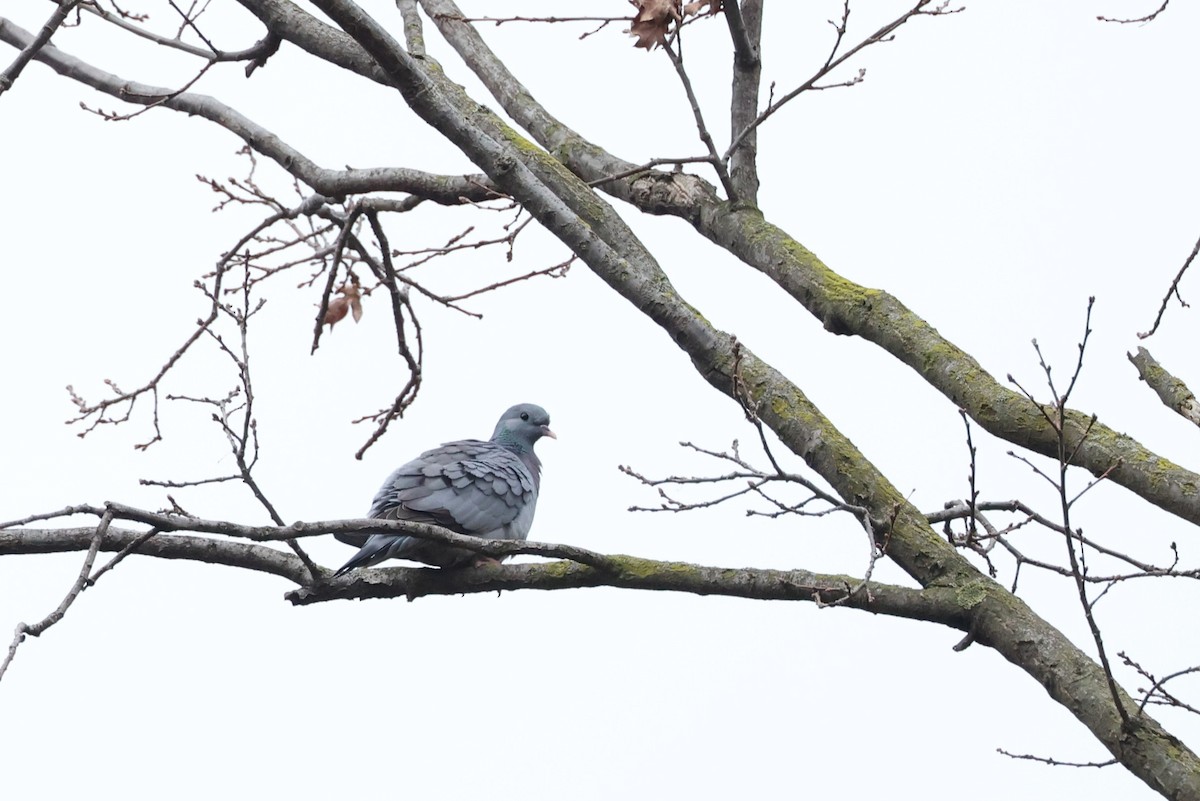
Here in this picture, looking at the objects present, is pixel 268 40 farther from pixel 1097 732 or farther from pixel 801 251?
pixel 1097 732

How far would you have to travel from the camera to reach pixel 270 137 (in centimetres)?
522

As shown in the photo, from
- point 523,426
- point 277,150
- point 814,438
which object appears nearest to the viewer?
point 814,438

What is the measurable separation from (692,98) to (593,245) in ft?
1.83

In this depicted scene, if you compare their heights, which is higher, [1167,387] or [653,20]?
[653,20]

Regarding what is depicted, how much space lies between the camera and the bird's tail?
3.69 metres

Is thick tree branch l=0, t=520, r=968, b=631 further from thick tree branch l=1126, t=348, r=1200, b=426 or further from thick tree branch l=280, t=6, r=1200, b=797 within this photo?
thick tree branch l=1126, t=348, r=1200, b=426

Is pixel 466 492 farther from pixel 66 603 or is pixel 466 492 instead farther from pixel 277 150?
pixel 66 603

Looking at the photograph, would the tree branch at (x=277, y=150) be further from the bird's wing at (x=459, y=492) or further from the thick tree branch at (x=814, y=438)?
the bird's wing at (x=459, y=492)

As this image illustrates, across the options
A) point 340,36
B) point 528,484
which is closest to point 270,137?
point 340,36

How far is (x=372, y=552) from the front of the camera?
3697mm

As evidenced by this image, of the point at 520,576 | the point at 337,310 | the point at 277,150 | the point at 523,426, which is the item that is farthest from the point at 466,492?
the point at 277,150

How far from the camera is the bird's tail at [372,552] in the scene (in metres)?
3.69

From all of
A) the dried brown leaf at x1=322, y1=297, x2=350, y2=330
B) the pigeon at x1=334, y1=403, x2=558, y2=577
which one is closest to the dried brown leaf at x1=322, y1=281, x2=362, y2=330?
the dried brown leaf at x1=322, y1=297, x2=350, y2=330

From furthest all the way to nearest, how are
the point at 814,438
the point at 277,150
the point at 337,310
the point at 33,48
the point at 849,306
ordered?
the point at 277,150, the point at 337,310, the point at 849,306, the point at 814,438, the point at 33,48
